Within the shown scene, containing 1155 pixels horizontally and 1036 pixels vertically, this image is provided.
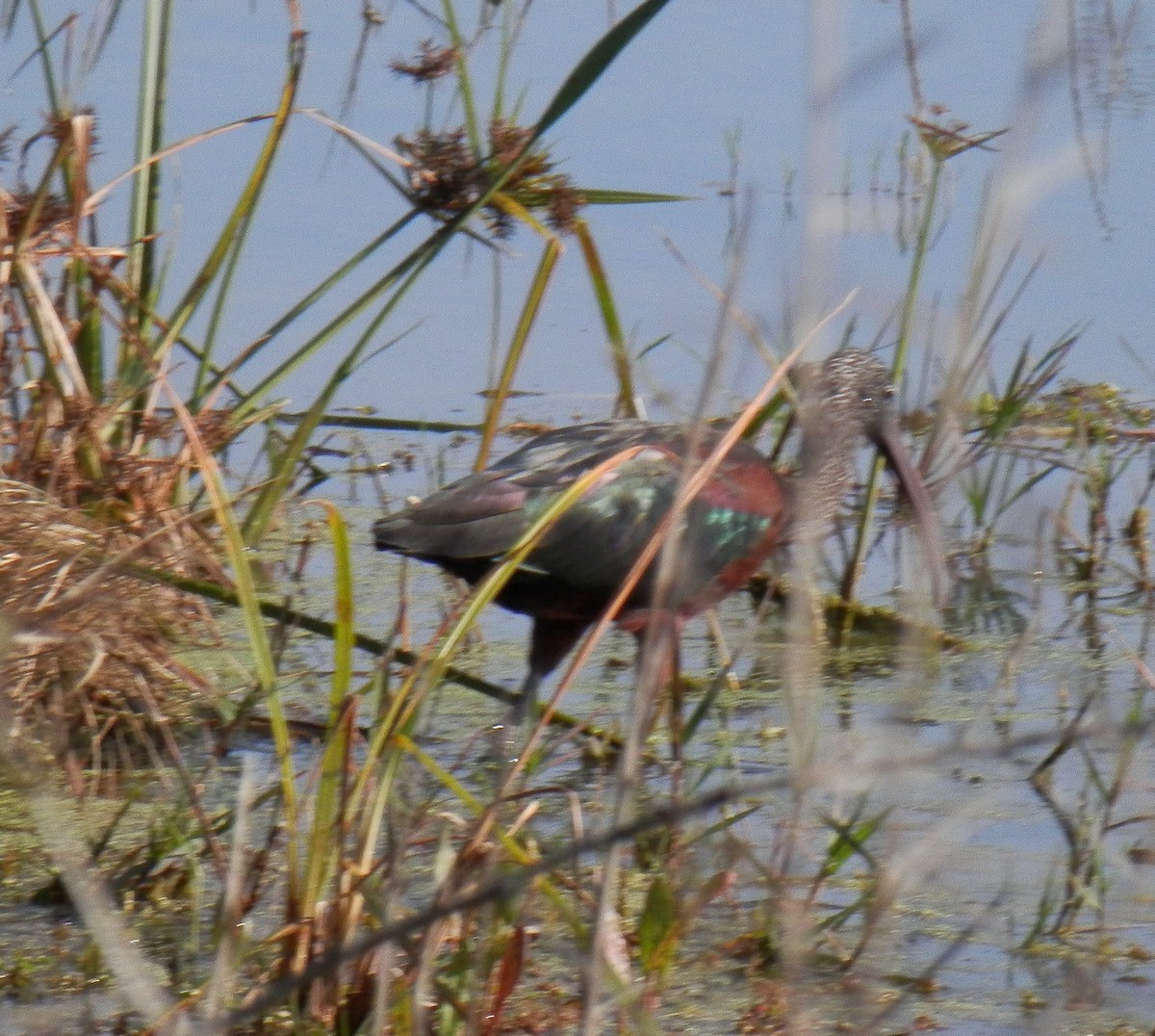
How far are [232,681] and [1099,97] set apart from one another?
294 cm

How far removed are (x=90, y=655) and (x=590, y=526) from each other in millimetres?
1060

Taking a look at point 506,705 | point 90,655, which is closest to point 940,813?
point 506,705

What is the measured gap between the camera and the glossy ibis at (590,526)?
12.9 ft

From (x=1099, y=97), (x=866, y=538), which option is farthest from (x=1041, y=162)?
(x=866, y=538)

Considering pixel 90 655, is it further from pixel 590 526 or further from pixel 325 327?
pixel 590 526

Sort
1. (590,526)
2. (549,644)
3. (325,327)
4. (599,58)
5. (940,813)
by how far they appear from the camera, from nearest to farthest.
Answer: (599,58) < (940,813) < (325,327) < (590,526) < (549,644)

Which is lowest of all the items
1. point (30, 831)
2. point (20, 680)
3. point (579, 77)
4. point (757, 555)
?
point (30, 831)

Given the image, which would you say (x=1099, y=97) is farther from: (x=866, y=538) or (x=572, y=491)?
(x=866, y=538)

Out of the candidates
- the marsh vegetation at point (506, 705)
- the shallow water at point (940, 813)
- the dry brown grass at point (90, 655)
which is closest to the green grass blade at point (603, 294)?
the marsh vegetation at point (506, 705)

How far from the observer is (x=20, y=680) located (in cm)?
343

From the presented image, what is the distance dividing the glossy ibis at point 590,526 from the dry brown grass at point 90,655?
48 cm

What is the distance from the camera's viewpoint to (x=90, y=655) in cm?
350

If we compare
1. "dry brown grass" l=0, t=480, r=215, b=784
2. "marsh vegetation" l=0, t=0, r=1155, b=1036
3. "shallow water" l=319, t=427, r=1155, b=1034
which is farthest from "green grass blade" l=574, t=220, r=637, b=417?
"dry brown grass" l=0, t=480, r=215, b=784

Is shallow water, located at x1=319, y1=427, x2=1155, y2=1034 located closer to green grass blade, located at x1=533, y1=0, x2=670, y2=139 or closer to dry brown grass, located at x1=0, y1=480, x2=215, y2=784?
dry brown grass, located at x1=0, y1=480, x2=215, y2=784
